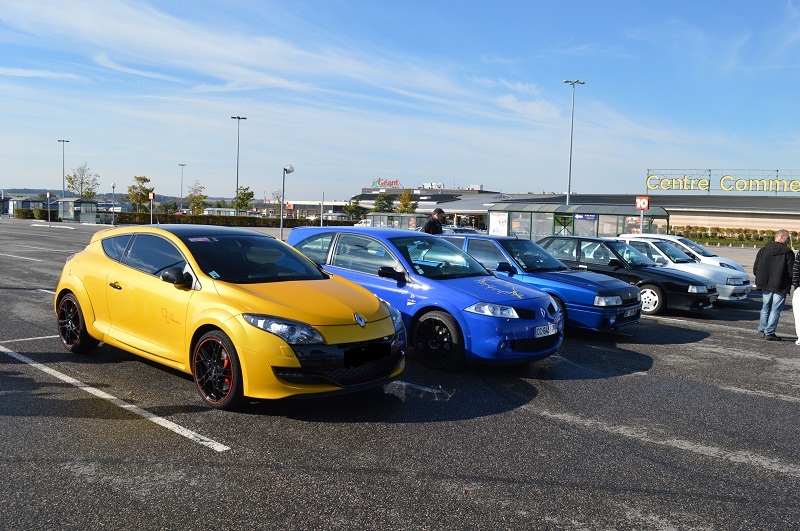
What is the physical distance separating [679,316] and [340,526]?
10.2 meters

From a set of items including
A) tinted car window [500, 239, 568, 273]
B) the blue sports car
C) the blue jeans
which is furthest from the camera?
tinted car window [500, 239, 568, 273]

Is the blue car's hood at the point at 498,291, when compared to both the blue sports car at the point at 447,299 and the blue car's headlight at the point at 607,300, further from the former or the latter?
the blue car's headlight at the point at 607,300

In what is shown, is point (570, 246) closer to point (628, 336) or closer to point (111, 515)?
point (628, 336)

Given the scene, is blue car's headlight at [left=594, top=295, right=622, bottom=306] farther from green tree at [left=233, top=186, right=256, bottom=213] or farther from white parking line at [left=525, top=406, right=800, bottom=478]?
green tree at [left=233, top=186, right=256, bottom=213]

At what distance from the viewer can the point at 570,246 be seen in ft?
40.8

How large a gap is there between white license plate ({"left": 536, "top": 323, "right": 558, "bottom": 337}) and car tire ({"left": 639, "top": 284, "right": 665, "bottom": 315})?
565cm

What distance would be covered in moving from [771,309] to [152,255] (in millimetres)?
8517

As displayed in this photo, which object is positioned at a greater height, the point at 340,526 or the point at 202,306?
the point at 202,306

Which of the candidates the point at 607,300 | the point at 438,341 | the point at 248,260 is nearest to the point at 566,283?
the point at 607,300

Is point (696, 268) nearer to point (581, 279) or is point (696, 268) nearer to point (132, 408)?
point (581, 279)

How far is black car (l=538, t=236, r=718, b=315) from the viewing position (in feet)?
38.0

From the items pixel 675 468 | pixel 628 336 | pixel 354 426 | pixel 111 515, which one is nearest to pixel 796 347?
pixel 628 336

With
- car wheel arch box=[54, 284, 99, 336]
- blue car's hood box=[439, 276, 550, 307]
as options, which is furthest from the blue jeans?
car wheel arch box=[54, 284, 99, 336]

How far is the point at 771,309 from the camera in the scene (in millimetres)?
9570
